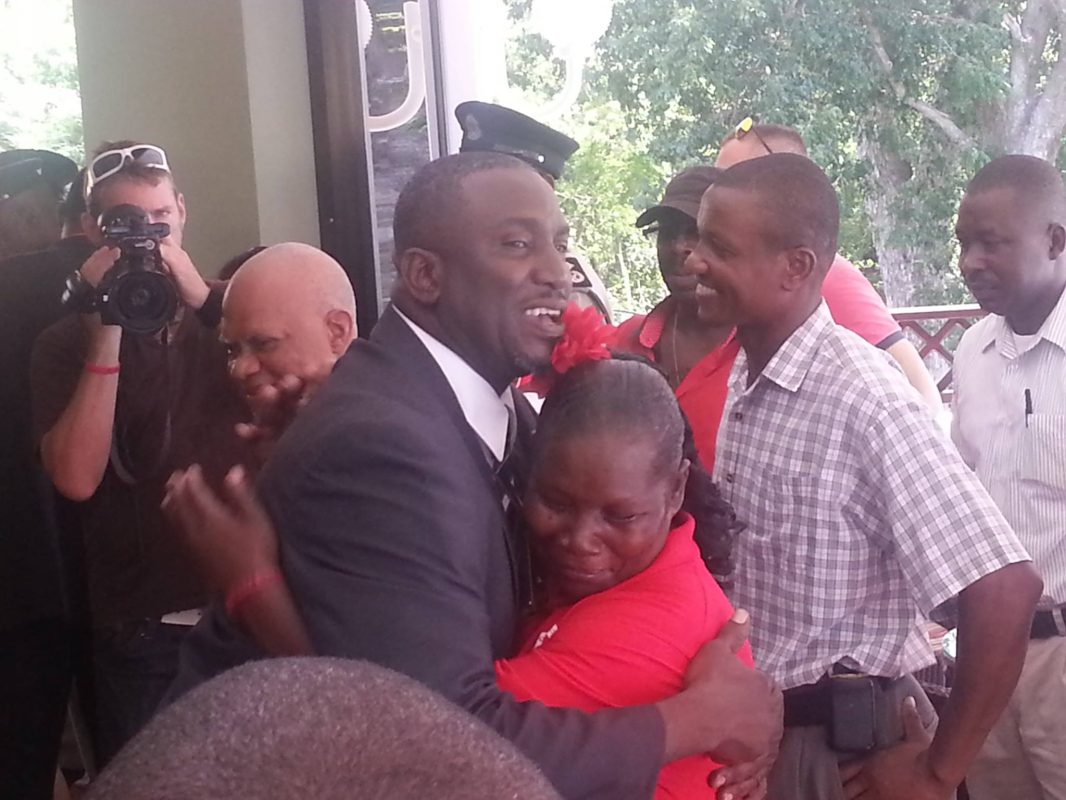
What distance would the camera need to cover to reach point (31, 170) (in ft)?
6.36

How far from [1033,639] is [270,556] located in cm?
134

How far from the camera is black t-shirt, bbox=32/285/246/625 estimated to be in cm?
169

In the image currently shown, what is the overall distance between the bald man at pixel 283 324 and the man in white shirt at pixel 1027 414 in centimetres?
106

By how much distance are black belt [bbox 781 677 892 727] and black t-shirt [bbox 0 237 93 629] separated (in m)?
1.24

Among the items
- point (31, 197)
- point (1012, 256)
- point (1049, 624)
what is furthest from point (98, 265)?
point (1049, 624)

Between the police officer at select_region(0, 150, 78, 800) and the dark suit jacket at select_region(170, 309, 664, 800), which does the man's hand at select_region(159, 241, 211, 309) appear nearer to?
the police officer at select_region(0, 150, 78, 800)

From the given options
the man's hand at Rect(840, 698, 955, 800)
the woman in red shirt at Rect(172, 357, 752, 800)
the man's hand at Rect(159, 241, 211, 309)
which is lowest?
the man's hand at Rect(840, 698, 955, 800)

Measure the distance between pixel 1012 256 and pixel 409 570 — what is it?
1.32m

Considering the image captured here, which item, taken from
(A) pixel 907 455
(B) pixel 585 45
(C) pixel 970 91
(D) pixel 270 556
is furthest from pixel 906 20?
(D) pixel 270 556

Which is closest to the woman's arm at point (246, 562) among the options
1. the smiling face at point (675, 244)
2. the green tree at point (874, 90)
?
the smiling face at point (675, 244)

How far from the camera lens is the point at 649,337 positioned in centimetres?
197

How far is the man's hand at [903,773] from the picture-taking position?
1.20 metres

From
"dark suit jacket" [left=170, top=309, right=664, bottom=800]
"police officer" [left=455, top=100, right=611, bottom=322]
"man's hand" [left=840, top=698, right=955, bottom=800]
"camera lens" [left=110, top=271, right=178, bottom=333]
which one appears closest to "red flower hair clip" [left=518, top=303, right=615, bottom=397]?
"dark suit jacket" [left=170, top=309, right=664, bottom=800]

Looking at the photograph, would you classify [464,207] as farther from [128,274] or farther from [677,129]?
[677,129]
